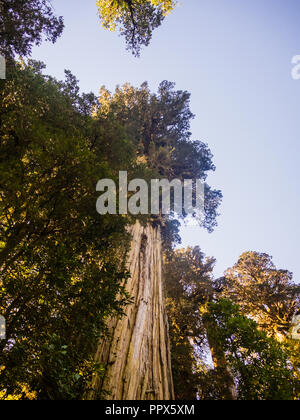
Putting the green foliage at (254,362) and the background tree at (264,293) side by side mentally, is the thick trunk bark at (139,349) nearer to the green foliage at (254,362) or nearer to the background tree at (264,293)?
the green foliage at (254,362)

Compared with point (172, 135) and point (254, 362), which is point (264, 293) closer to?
point (254, 362)

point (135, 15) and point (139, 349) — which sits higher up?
point (135, 15)

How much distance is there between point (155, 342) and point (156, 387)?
1114 mm

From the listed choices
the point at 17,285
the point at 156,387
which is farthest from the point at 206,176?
the point at 17,285

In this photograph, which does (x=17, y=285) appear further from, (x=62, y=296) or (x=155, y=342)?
(x=155, y=342)

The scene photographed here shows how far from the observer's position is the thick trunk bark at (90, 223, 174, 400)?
400 centimetres

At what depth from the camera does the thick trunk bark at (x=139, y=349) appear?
4.00 m

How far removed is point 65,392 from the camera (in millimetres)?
2424

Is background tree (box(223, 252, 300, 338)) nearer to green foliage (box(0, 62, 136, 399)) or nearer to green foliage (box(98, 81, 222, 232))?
green foliage (box(98, 81, 222, 232))

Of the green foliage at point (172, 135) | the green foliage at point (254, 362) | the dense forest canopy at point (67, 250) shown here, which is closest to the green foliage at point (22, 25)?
the dense forest canopy at point (67, 250)

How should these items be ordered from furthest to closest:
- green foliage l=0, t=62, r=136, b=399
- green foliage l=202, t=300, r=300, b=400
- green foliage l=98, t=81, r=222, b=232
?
green foliage l=98, t=81, r=222, b=232, green foliage l=202, t=300, r=300, b=400, green foliage l=0, t=62, r=136, b=399

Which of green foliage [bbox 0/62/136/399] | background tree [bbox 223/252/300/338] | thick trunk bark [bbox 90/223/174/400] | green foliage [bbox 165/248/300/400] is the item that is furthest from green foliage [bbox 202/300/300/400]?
background tree [bbox 223/252/300/338]

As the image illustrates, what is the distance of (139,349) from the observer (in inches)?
192

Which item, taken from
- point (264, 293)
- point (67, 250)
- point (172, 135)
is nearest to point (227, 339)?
point (67, 250)
